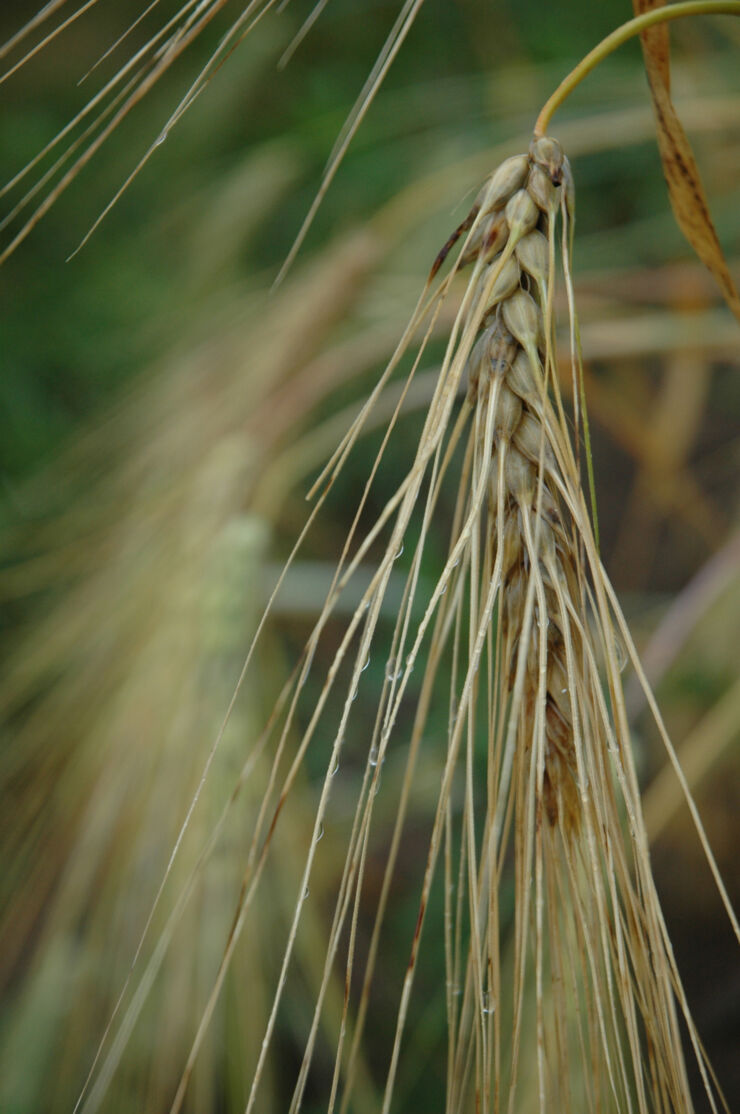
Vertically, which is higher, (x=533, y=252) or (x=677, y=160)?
(x=677, y=160)

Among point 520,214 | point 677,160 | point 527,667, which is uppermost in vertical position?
point 677,160

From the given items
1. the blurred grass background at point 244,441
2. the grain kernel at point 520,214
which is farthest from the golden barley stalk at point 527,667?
the blurred grass background at point 244,441

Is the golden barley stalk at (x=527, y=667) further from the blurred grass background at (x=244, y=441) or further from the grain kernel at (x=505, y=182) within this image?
the blurred grass background at (x=244, y=441)

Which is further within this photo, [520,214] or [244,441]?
[244,441]

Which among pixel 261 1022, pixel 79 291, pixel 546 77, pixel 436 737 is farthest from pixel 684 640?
pixel 79 291

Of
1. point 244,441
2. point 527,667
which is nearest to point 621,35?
point 527,667

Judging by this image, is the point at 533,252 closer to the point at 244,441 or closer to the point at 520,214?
the point at 520,214

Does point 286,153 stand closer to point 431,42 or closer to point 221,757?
point 431,42

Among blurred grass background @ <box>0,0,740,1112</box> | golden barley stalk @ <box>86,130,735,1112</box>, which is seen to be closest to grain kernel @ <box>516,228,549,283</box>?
golden barley stalk @ <box>86,130,735,1112</box>
